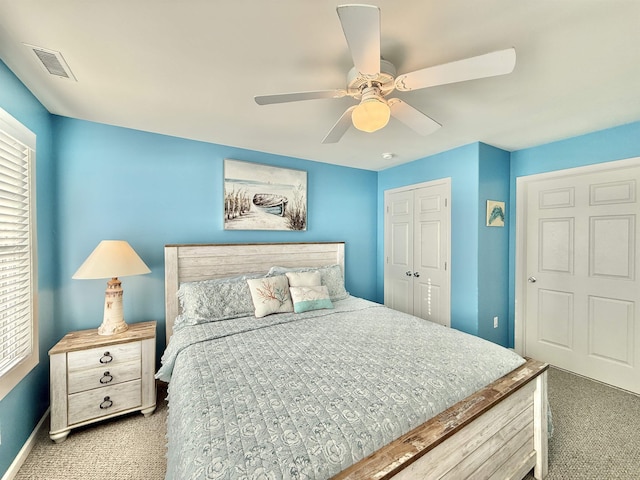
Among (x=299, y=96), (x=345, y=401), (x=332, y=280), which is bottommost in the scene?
(x=345, y=401)

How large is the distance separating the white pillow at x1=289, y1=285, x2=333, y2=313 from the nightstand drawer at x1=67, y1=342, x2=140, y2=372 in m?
1.26

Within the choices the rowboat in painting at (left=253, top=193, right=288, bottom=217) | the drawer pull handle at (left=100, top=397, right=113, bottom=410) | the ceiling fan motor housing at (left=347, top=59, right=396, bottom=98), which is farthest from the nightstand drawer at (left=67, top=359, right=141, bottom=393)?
the ceiling fan motor housing at (left=347, top=59, right=396, bottom=98)

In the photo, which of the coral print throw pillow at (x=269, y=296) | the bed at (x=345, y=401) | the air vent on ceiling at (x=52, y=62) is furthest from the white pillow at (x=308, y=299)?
the air vent on ceiling at (x=52, y=62)

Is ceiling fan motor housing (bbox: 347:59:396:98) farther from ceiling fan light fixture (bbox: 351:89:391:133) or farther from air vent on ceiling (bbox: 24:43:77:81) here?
air vent on ceiling (bbox: 24:43:77:81)

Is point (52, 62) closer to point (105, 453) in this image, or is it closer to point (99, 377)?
point (99, 377)

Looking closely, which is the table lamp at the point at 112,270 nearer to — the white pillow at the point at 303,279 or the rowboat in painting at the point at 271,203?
the white pillow at the point at 303,279

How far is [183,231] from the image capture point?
2.69m

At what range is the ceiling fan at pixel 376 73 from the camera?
948mm

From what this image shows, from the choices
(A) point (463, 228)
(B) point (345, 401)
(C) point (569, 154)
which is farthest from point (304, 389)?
(C) point (569, 154)

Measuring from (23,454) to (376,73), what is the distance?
9.71ft

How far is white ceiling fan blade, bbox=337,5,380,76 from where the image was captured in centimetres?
88

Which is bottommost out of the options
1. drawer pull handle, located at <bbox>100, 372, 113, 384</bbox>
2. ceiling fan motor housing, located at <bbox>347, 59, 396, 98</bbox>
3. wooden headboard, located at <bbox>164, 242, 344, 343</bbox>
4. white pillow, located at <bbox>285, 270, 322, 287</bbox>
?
drawer pull handle, located at <bbox>100, 372, 113, 384</bbox>

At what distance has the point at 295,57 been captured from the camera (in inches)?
58.2

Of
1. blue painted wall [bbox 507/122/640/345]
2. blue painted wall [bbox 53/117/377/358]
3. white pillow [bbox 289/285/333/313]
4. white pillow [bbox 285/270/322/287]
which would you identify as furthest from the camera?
white pillow [bbox 285/270/322/287]
